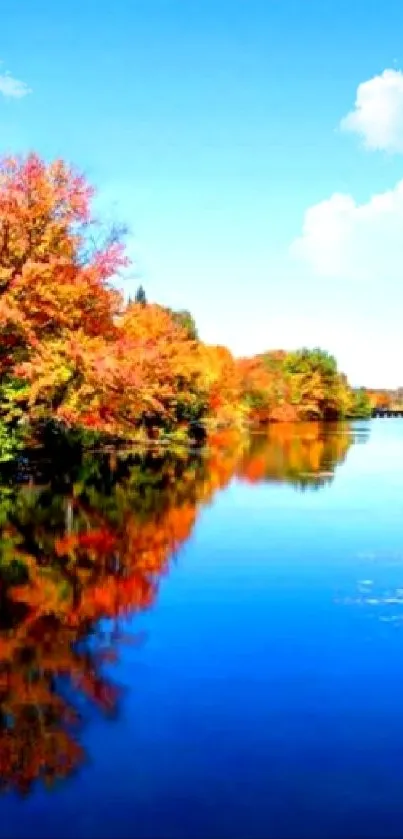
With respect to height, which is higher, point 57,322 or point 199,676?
point 57,322

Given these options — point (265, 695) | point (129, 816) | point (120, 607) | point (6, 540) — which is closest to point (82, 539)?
point (6, 540)

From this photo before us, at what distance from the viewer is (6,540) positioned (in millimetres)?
16484

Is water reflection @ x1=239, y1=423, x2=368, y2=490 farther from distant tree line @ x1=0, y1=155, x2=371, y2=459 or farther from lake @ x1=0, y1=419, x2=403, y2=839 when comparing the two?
lake @ x1=0, y1=419, x2=403, y2=839

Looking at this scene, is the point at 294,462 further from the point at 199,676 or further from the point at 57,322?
the point at 199,676

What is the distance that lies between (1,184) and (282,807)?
2215 cm

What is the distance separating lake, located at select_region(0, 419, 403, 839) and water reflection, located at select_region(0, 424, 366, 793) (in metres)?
0.03

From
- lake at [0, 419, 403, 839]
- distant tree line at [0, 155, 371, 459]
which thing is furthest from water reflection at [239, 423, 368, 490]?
lake at [0, 419, 403, 839]

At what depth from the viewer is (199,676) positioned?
9.17 metres

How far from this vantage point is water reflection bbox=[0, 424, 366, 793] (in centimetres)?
770

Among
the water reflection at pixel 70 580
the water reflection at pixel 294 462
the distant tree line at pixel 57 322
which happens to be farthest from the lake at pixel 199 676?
the water reflection at pixel 294 462

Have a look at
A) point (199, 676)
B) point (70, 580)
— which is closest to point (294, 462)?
point (70, 580)

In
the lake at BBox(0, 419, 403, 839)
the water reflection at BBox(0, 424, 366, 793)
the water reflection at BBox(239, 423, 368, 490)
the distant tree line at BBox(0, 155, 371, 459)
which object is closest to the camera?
the lake at BBox(0, 419, 403, 839)

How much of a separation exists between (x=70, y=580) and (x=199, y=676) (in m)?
4.74

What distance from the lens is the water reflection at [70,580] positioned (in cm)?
770
